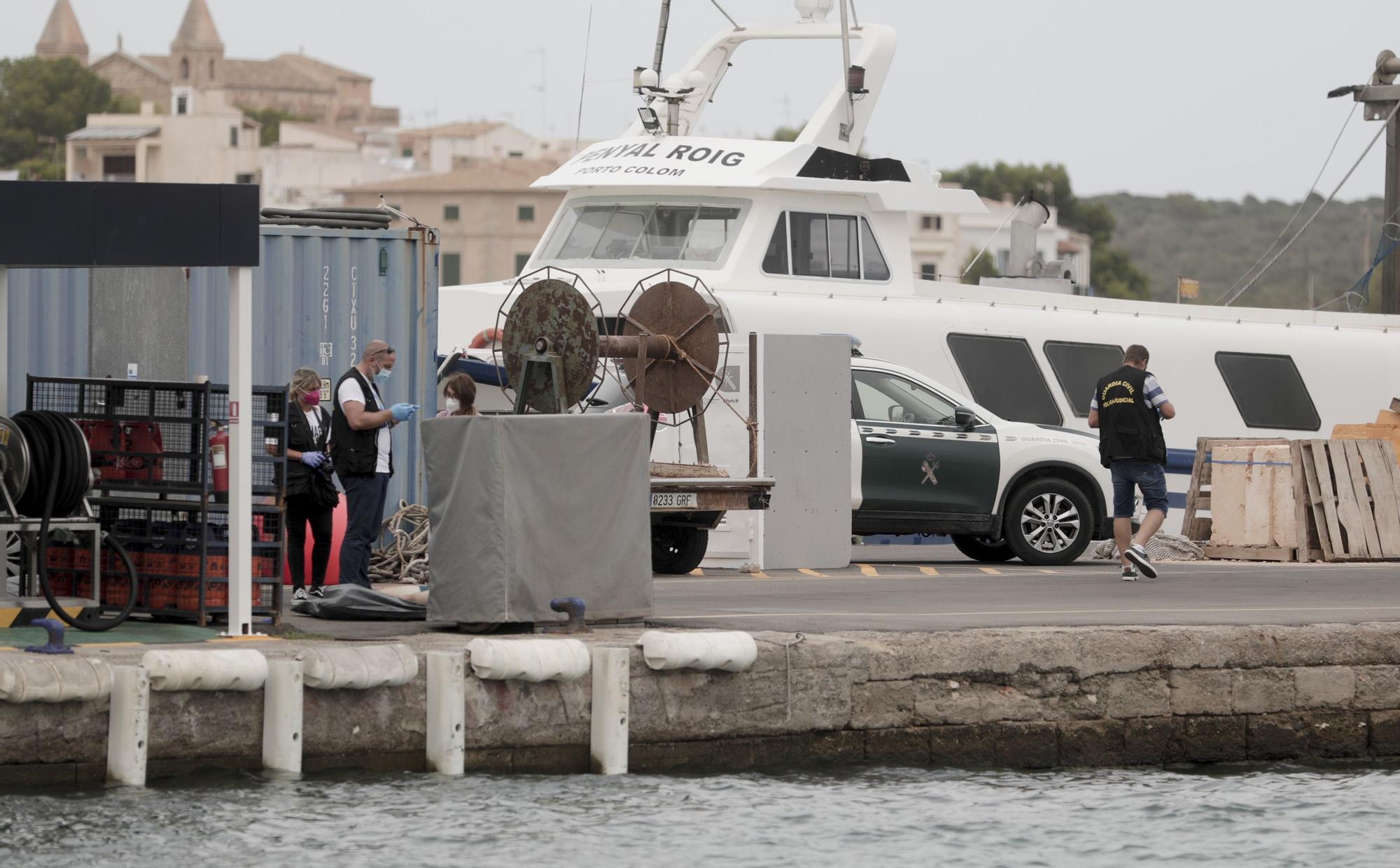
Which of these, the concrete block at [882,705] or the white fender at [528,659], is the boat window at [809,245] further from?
the white fender at [528,659]

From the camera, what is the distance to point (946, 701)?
1279 centimetres

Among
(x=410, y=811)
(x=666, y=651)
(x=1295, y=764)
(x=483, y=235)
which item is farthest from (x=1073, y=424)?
(x=483, y=235)

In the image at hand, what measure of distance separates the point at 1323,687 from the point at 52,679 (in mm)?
7561

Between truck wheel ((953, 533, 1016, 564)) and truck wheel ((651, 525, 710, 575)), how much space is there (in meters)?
3.34

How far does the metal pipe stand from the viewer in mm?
24109

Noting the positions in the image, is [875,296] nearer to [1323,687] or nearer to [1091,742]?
[1323,687]

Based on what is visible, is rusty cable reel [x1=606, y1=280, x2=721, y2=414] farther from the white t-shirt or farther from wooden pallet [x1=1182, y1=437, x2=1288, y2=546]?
wooden pallet [x1=1182, y1=437, x2=1288, y2=546]

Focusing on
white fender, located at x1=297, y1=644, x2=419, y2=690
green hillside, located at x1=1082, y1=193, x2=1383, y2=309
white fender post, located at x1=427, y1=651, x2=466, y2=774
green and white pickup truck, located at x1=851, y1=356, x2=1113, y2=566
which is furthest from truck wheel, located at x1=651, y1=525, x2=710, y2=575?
green hillside, located at x1=1082, y1=193, x2=1383, y2=309

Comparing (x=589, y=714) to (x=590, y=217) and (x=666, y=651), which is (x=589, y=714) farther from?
(x=590, y=217)

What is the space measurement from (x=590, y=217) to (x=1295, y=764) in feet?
37.6

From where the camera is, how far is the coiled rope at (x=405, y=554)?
15938 millimetres

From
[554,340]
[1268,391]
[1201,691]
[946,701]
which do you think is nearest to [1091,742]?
[1201,691]

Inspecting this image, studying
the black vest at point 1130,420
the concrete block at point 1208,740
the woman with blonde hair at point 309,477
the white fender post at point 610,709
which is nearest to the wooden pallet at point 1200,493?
the black vest at point 1130,420

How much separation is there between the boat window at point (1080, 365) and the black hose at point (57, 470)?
12341mm
